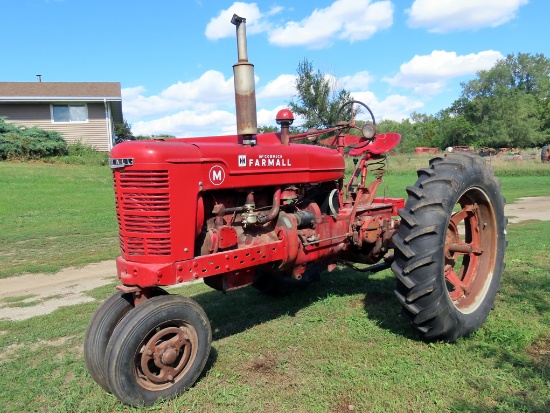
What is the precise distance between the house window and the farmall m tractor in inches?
778

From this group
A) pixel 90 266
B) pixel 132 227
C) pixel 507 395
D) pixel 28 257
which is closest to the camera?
pixel 507 395

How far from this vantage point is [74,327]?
4.62 metres

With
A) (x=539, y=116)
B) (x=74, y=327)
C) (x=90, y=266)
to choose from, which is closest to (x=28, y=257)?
(x=90, y=266)

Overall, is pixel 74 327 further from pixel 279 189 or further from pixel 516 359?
pixel 516 359

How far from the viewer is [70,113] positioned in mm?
21938

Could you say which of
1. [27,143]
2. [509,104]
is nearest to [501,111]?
[509,104]

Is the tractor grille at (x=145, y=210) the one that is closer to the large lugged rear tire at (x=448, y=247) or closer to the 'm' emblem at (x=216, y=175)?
the 'm' emblem at (x=216, y=175)

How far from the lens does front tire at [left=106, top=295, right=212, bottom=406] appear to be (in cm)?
296

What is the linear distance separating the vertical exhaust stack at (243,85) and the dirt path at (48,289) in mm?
3229

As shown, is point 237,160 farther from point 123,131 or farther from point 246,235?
point 123,131

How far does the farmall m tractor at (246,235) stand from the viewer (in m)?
3.17

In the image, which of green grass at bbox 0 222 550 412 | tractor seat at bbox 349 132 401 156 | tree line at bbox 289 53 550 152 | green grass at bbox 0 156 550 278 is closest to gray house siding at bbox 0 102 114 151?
green grass at bbox 0 156 550 278

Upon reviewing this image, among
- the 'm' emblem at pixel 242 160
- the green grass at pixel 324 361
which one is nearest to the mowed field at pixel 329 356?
the green grass at pixel 324 361

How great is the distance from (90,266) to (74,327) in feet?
8.67
